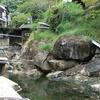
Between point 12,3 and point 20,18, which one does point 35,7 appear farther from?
point 12,3

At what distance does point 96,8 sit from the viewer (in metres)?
31.4

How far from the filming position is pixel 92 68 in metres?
25.1

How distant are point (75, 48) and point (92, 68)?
11.6ft

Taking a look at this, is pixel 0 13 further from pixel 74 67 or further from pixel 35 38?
pixel 74 67

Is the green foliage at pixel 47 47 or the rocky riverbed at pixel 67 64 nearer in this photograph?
the rocky riverbed at pixel 67 64

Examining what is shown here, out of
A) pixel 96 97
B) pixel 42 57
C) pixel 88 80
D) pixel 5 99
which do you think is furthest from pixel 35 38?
pixel 5 99

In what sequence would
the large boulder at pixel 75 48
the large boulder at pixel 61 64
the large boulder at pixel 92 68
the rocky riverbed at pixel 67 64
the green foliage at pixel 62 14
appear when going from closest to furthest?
the large boulder at pixel 92 68 < the rocky riverbed at pixel 67 64 < the large boulder at pixel 75 48 < the large boulder at pixel 61 64 < the green foliage at pixel 62 14

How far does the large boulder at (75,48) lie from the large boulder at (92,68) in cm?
169

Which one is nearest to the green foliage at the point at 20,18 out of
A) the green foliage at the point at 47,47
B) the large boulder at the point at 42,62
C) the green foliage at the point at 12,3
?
the green foliage at the point at 12,3

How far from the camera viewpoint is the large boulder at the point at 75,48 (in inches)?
1094

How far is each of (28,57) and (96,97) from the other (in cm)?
1876

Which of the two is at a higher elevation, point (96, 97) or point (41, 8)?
point (41, 8)

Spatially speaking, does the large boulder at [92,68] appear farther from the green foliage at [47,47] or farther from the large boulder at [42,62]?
the green foliage at [47,47]

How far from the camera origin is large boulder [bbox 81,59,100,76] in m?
24.5
